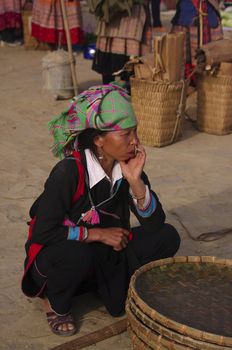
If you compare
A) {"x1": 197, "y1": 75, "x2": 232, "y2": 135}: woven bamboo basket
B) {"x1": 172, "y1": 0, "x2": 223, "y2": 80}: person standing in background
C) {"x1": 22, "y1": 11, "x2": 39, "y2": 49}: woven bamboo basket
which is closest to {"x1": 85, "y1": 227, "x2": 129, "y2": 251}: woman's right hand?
{"x1": 197, "y1": 75, "x2": 232, "y2": 135}: woven bamboo basket

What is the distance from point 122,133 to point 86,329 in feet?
2.82

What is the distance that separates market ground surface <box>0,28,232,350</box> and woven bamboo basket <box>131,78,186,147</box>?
0.38ft

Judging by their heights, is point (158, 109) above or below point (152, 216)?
below

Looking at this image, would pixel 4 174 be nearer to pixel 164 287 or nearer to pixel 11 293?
pixel 11 293

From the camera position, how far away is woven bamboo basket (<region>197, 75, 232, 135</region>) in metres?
5.64

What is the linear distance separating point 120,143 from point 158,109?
2.75 metres

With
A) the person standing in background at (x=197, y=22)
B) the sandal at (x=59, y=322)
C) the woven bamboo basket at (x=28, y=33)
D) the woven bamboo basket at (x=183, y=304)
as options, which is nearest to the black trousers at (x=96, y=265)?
the sandal at (x=59, y=322)

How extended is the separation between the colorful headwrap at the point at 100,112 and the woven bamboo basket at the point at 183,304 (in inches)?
22.7

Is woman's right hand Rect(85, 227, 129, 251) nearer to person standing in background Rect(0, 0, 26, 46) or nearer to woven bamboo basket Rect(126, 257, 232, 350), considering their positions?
woven bamboo basket Rect(126, 257, 232, 350)

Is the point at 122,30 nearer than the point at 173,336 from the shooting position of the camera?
No

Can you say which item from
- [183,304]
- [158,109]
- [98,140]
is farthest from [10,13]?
[183,304]

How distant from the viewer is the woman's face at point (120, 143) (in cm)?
264

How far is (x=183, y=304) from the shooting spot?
231cm

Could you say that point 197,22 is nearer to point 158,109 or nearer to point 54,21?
point 158,109
